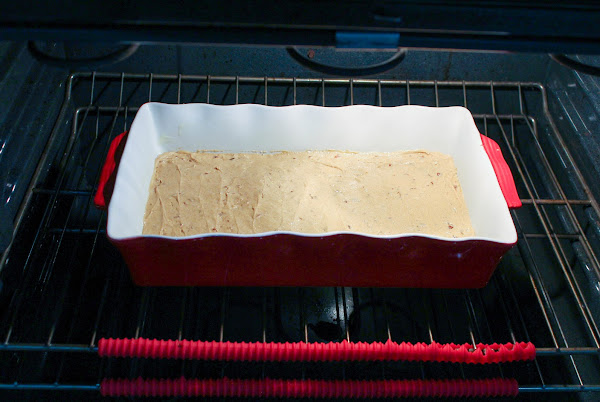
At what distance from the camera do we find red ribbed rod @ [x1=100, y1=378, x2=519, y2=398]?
29.7 inches

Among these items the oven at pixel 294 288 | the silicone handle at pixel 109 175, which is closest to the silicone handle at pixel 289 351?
the oven at pixel 294 288

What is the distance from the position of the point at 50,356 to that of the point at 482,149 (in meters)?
0.90

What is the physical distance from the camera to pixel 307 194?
96cm

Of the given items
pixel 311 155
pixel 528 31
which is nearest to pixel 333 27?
pixel 528 31

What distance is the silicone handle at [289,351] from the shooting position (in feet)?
2.42

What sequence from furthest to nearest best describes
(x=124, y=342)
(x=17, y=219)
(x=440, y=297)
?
(x=440, y=297)
(x=17, y=219)
(x=124, y=342)

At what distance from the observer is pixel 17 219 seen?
938mm

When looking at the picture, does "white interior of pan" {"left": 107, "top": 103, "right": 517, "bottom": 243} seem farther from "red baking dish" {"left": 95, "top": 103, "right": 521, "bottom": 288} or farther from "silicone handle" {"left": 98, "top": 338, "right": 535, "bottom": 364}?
"silicone handle" {"left": 98, "top": 338, "right": 535, "bottom": 364}

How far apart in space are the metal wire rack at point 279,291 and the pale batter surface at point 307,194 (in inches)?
5.6

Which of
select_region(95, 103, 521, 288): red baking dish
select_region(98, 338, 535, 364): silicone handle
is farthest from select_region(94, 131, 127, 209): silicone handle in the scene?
select_region(98, 338, 535, 364): silicone handle

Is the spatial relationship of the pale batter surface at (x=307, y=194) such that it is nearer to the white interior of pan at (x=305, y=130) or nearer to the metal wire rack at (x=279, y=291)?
the white interior of pan at (x=305, y=130)

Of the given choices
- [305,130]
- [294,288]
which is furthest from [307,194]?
[294,288]

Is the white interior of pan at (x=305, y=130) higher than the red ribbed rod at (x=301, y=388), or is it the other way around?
the white interior of pan at (x=305, y=130)

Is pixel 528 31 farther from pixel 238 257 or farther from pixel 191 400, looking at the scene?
pixel 191 400
